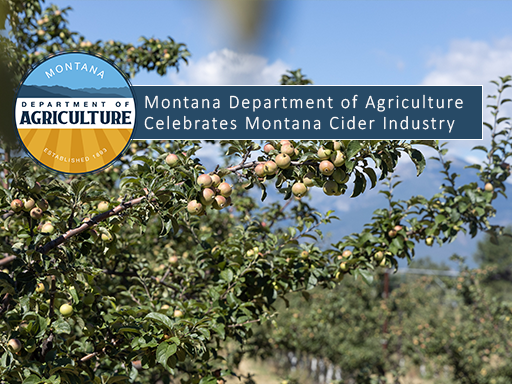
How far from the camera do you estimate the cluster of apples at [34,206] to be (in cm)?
175

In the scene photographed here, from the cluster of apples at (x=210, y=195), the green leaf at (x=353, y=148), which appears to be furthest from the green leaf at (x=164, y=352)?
the green leaf at (x=353, y=148)

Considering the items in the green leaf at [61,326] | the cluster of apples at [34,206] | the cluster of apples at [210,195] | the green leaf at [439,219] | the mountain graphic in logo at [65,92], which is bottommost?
the green leaf at [61,326]

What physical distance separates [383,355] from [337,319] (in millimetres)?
1278

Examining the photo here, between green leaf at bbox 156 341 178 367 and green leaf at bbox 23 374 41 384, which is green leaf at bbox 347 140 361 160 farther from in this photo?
green leaf at bbox 23 374 41 384

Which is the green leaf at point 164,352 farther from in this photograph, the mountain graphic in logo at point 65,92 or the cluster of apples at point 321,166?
the mountain graphic in logo at point 65,92

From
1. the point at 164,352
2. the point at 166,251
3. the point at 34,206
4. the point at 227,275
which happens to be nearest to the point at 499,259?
the point at 166,251

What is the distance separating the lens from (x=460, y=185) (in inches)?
126

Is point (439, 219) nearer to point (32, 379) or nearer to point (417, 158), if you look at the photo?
point (417, 158)

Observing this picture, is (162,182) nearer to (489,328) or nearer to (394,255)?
(394,255)

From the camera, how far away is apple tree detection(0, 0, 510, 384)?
1.68 metres

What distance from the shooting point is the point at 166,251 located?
3.29 metres

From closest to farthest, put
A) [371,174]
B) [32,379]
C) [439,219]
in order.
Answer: [32,379]
[371,174]
[439,219]

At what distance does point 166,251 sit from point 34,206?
1578 millimetres

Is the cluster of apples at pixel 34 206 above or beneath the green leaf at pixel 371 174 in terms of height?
beneath
